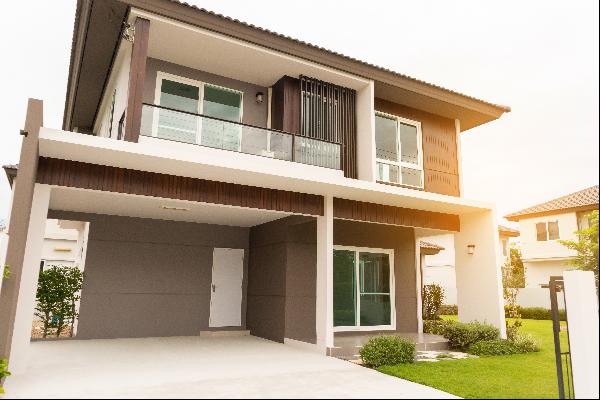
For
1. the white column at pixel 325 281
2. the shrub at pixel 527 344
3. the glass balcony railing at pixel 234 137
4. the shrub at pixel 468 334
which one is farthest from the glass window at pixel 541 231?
the white column at pixel 325 281

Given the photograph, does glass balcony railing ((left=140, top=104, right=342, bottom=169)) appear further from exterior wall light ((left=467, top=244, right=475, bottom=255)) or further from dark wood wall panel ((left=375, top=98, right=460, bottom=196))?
exterior wall light ((left=467, top=244, right=475, bottom=255))

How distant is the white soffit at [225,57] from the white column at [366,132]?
298mm

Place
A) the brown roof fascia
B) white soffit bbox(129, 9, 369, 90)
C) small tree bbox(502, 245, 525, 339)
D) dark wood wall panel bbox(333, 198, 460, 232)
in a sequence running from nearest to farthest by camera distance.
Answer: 1. white soffit bbox(129, 9, 369, 90)
2. dark wood wall panel bbox(333, 198, 460, 232)
3. small tree bbox(502, 245, 525, 339)
4. the brown roof fascia

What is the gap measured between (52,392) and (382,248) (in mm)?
8908

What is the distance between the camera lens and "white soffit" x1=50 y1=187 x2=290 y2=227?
842 centimetres

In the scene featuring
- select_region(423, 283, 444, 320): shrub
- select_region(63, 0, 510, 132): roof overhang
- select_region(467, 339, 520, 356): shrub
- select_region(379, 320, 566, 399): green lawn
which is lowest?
select_region(379, 320, 566, 399): green lawn

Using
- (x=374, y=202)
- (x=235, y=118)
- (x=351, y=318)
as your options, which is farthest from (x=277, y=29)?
(x=351, y=318)

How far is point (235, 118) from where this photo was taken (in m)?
10.5

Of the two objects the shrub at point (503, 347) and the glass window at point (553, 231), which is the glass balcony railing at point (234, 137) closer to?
the shrub at point (503, 347)

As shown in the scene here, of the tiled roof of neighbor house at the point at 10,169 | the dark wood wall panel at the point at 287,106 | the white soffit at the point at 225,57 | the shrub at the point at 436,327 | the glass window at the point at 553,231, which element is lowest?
the shrub at the point at 436,327

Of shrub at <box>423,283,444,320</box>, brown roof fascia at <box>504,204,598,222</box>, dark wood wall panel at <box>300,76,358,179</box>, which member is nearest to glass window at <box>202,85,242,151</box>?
dark wood wall panel at <box>300,76,358,179</box>

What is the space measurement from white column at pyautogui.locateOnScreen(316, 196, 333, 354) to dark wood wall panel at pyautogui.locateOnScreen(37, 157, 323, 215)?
241 millimetres

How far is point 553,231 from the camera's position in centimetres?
2555

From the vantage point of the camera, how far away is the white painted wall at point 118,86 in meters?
8.98
